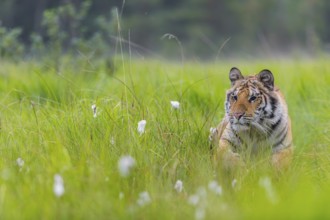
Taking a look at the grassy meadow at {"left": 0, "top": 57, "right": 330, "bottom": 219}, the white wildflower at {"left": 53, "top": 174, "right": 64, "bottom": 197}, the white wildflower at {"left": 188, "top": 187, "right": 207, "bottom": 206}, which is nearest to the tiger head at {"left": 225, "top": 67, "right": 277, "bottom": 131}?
the grassy meadow at {"left": 0, "top": 57, "right": 330, "bottom": 219}

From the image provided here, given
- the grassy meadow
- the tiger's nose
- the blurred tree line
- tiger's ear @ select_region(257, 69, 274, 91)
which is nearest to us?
the grassy meadow

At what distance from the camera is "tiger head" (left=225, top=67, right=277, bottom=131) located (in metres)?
4.48

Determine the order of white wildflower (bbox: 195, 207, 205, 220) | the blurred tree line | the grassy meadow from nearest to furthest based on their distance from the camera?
white wildflower (bbox: 195, 207, 205, 220)
the grassy meadow
the blurred tree line

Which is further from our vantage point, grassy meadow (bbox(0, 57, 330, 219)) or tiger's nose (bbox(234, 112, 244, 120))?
tiger's nose (bbox(234, 112, 244, 120))

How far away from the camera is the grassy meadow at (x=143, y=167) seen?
3174 mm

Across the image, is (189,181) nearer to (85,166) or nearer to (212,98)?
(85,166)

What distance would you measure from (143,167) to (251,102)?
102cm

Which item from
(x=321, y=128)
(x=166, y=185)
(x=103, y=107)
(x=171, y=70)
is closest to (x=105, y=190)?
(x=166, y=185)

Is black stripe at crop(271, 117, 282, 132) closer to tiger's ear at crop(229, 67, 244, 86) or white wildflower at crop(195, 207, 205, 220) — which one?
tiger's ear at crop(229, 67, 244, 86)

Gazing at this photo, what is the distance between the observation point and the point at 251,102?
179 inches

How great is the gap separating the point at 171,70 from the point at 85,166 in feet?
14.9

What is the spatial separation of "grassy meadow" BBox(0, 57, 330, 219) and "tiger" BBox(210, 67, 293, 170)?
4.4 inches

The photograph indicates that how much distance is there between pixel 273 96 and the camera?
185 inches

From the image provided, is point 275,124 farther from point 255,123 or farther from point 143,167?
point 143,167
